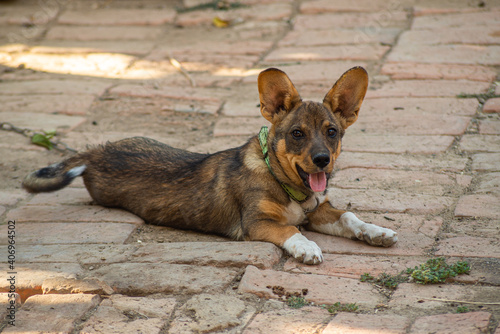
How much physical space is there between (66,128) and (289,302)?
3916mm

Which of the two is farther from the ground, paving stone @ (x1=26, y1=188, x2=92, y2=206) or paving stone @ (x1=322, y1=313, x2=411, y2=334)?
paving stone @ (x1=322, y1=313, x2=411, y2=334)

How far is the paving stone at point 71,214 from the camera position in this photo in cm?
463

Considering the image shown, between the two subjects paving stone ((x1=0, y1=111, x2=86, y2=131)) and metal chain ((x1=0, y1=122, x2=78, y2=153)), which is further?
paving stone ((x1=0, y1=111, x2=86, y2=131))

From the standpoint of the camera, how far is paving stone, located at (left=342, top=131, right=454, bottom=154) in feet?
18.0

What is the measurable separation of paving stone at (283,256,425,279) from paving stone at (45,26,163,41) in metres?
5.97

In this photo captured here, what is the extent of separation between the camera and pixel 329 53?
779 cm

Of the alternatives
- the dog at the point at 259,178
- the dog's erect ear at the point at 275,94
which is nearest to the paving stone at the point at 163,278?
the dog at the point at 259,178

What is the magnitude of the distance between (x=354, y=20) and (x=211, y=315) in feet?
Result: 21.1

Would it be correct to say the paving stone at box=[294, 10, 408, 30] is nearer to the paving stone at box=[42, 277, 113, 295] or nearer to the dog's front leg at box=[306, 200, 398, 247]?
the dog's front leg at box=[306, 200, 398, 247]

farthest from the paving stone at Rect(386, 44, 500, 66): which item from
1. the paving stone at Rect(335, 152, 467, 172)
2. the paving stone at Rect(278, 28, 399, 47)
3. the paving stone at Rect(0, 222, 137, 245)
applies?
the paving stone at Rect(0, 222, 137, 245)

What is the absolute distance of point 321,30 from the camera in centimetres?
862

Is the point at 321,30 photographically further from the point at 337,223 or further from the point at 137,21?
the point at 337,223

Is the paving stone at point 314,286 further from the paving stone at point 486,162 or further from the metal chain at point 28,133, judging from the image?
the metal chain at point 28,133

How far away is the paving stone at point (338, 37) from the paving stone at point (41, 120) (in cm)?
307
